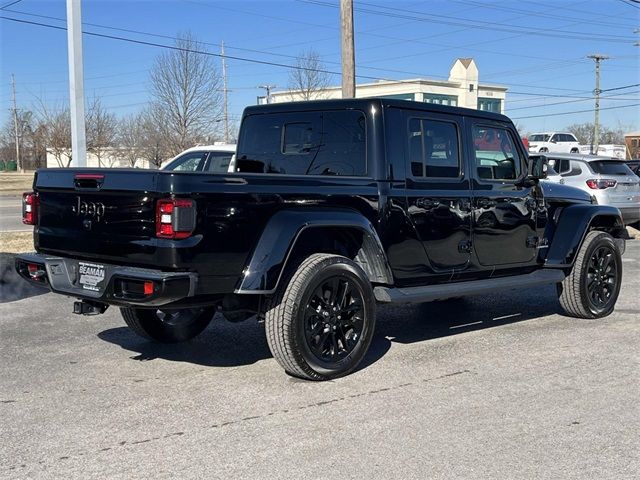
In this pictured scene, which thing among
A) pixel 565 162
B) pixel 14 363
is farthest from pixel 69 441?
pixel 565 162

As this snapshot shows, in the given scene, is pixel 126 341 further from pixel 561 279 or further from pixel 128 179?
pixel 561 279

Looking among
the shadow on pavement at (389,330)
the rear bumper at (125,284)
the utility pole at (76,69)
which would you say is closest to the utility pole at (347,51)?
the utility pole at (76,69)

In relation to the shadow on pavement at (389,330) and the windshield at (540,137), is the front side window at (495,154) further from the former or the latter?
the windshield at (540,137)

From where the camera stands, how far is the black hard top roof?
226 inches

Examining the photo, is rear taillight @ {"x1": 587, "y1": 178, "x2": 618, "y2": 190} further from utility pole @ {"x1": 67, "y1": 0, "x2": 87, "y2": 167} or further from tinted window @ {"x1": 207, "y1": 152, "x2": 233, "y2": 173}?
utility pole @ {"x1": 67, "y1": 0, "x2": 87, "y2": 167}

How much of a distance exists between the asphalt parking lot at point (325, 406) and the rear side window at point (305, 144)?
153 centimetres

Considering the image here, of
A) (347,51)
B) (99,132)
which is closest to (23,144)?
(99,132)

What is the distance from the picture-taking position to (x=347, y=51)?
14.7 m

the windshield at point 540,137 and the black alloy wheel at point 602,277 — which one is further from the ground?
the windshield at point 540,137

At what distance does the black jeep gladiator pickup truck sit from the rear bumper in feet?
0.04

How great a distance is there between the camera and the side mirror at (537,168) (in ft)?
22.4

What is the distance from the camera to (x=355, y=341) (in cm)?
536

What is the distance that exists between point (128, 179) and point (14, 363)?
2.01 meters

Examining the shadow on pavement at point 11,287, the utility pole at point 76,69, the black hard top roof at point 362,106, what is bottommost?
the shadow on pavement at point 11,287
